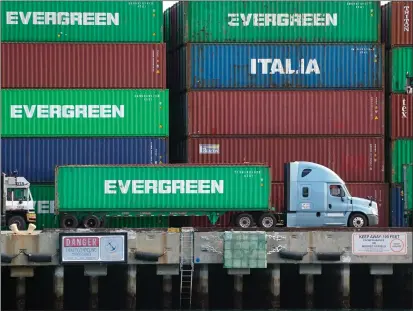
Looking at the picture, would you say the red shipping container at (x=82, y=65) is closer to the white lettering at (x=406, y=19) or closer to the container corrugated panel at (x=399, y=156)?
the container corrugated panel at (x=399, y=156)

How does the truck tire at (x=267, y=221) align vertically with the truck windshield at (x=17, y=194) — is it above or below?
below

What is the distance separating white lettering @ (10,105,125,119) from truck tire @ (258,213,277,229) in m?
7.83

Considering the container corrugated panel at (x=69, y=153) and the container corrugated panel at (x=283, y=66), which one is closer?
the container corrugated panel at (x=69, y=153)

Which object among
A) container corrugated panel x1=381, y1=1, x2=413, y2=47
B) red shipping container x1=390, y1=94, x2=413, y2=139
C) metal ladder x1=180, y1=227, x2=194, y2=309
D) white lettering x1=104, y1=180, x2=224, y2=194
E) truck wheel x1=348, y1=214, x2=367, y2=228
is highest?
container corrugated panel x1=381, y1=1, x2=413, y2=47

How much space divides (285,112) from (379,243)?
8204 mm

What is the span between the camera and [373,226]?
47812 millimetres

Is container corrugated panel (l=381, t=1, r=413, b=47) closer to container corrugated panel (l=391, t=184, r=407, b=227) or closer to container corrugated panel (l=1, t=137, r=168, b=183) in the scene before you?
container corrugated panel (l=391, t=184, r=407, b=227)

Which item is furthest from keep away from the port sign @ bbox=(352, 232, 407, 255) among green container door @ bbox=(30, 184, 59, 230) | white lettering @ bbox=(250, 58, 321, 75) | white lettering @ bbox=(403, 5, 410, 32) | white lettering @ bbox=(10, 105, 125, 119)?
green container door @ bbox=(30, 184, 59, 230)

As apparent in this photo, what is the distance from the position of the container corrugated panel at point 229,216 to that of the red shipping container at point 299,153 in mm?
429

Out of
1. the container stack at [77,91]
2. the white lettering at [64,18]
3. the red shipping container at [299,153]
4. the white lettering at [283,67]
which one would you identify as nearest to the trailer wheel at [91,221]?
the container stack at [77,91]

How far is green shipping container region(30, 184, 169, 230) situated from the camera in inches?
1882

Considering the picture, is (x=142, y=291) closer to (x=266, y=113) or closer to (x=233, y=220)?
(x=233, y=220)

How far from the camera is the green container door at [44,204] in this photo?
47.8 m

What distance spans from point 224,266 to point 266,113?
29.3ft
